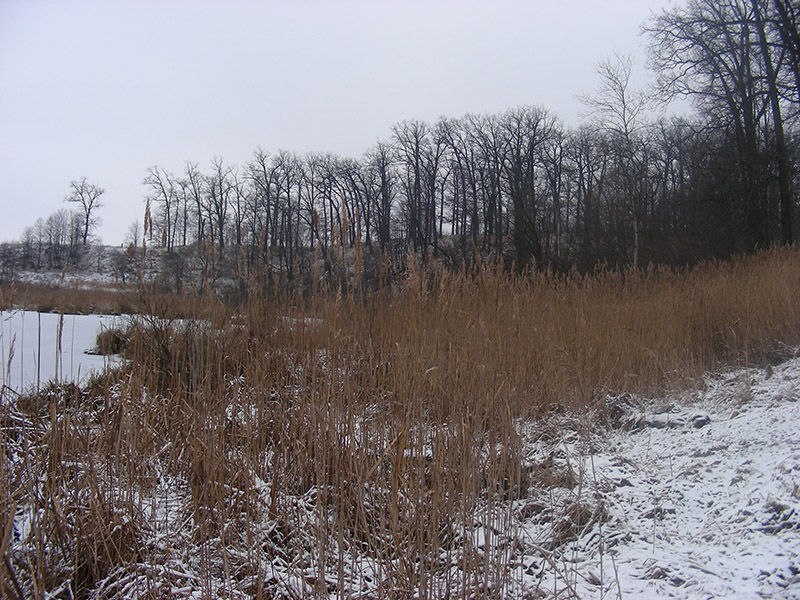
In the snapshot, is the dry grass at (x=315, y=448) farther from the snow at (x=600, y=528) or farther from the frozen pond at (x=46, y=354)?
the frozen pond at (x=46, y=354)

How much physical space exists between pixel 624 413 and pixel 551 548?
73.0 inches

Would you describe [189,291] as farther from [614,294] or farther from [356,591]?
[614,294]

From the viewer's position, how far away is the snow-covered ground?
5.33 feet

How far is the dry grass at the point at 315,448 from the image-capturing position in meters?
1.59

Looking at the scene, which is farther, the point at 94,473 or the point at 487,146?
the point at 487,146

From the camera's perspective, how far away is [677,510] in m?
2.12

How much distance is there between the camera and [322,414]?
2.09m

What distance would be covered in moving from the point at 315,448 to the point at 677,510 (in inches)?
69.6

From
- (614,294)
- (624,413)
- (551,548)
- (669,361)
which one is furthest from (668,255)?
(551,548)

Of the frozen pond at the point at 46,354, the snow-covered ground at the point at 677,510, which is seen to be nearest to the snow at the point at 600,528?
the snow-covered ground at the point at 677,510

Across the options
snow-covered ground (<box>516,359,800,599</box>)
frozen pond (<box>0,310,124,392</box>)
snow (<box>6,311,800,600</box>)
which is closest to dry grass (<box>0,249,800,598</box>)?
snow (<box>6,311,800,600</box>)

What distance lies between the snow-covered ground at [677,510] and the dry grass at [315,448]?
23 centimetres

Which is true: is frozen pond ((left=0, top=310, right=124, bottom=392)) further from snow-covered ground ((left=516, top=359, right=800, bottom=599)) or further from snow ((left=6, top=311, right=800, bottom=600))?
snow-covered ground ((left=516, top=359, right=800, bottom=599))

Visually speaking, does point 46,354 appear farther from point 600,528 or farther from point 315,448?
point 600,528
